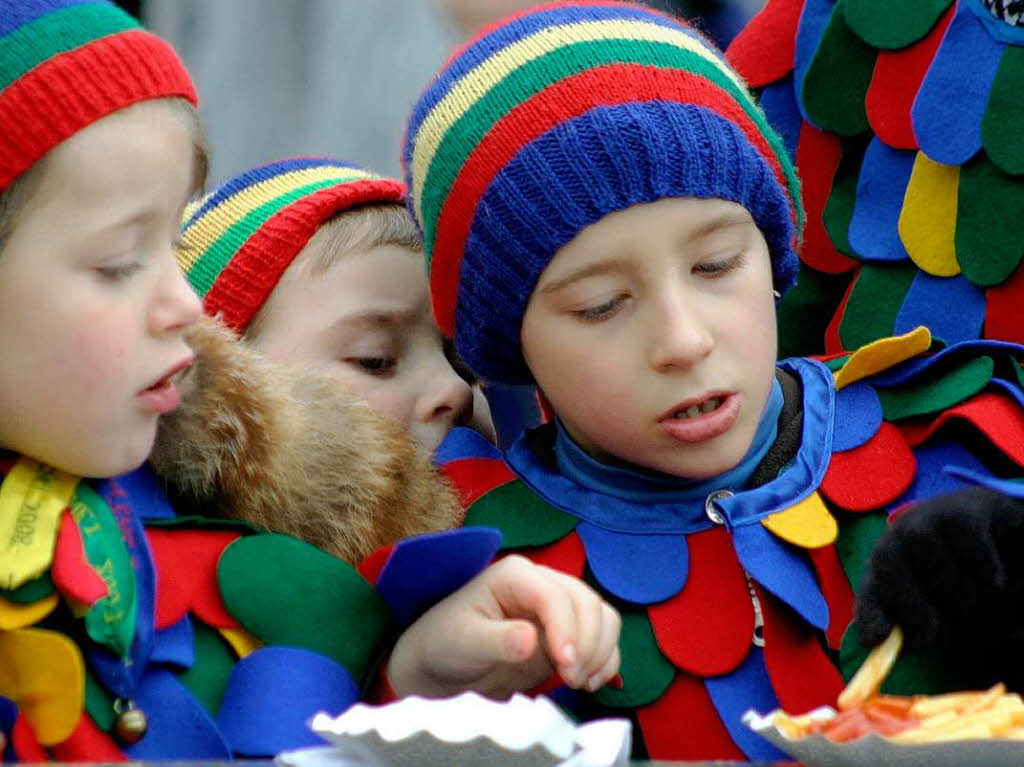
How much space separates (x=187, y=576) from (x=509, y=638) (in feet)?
0.92

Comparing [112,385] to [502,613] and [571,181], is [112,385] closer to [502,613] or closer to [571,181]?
[502,613]

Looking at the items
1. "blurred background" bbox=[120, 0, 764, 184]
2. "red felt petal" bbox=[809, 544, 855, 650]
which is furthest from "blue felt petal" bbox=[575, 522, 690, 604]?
"blurred background" bbox=[120, 0, 764, 184]

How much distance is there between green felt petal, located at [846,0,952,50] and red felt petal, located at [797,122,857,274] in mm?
123

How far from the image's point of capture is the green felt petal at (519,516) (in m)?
1.42

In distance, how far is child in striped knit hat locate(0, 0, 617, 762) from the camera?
3.72 feet

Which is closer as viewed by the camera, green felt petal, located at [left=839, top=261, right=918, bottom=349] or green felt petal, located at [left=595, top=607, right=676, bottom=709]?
green felt petal, located at [left=595, top=607, right=676, bottom=709]

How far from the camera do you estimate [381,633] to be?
50.3 inches

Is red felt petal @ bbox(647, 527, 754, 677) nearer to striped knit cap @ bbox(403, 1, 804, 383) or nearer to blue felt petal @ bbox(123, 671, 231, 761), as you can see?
striped knit cap @ bbox(403, 1, 804, 383)

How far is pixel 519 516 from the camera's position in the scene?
4.73 ft

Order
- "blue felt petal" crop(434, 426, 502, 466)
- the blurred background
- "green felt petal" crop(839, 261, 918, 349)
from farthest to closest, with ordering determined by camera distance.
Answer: the blurred background, "green felt petal" crop(839, 261, 918, 349), "blue felt petal" crop(434, 426, 502, 466)

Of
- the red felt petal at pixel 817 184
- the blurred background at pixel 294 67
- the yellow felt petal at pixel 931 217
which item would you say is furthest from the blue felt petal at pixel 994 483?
the blurred background at pixel 294 67

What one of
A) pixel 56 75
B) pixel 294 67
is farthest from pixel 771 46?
→ pixel 294 67

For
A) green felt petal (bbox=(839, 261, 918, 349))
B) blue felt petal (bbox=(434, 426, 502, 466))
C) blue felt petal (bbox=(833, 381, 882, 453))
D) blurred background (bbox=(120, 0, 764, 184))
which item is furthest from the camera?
blurred background (bbox=(120, 0, 764, 184))

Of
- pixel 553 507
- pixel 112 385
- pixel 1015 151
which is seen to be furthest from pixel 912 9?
pixel 112 385
